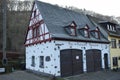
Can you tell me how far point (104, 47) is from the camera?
79.6 feet

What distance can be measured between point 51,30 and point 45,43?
69.6 inches

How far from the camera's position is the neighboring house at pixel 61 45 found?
1794 cm

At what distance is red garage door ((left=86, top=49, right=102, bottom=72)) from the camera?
21406 millimetres

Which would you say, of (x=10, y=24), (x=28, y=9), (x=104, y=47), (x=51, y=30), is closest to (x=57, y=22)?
(x=51, y=30)

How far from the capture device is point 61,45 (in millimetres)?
18156

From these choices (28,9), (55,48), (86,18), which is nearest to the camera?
(55,48)

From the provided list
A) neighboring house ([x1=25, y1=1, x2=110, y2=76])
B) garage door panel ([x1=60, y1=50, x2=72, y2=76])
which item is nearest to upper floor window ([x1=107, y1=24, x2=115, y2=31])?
neighboring house ([x1=25, y1=1, x2=110, y2=76])

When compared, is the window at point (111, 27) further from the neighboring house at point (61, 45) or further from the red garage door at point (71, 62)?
the red garage door at point (71, 62)

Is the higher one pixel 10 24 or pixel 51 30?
pixel 10 24

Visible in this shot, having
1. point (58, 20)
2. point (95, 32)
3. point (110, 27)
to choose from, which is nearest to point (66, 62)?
point (58, 20)

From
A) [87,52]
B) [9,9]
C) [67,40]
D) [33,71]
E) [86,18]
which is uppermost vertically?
[9,9]

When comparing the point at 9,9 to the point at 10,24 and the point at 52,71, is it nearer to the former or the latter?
the point at 10,24

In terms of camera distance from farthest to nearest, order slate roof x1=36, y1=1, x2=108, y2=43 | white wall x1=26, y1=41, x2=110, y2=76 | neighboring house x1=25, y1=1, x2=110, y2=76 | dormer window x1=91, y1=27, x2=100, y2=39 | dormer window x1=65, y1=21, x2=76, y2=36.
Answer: dormer window x1=91, y1=27, x2=100, y2=39 → dormer window x1=65, y1=21, x2=76, y2=36 → slate roof x1=36, y1=1, x2=108, y2=43 → neighboring house x1=25, y1=1, x2=110, y2=76 → white wall x1=26, y1=41, x2=110, y2=76

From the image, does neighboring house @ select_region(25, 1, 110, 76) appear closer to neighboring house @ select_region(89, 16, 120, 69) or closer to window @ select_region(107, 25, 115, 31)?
neighboring house @ select_region(89, 16, 120, 69)
